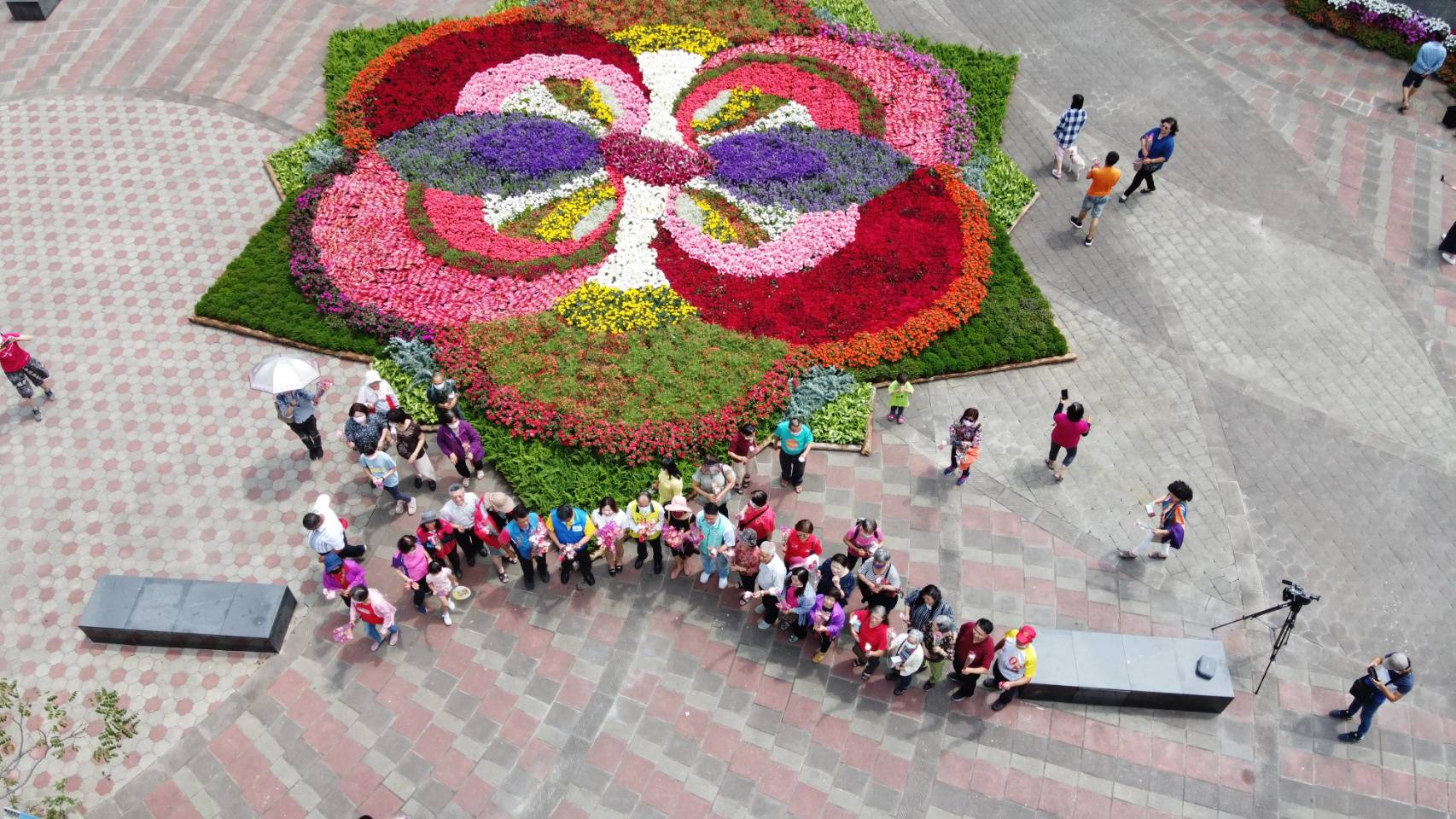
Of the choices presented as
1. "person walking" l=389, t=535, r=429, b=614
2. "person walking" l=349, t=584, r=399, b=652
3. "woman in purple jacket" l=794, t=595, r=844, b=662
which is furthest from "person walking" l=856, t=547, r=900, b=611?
"person walking" l=349, t=584, r=399, b=652

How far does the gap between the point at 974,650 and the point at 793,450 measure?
12.1ft

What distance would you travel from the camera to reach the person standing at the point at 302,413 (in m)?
13.7

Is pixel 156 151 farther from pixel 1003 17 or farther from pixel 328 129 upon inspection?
pixel 1003 17

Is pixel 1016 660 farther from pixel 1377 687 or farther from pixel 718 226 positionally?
pixel 718 226

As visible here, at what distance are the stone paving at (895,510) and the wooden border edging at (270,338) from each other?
0.23 metres

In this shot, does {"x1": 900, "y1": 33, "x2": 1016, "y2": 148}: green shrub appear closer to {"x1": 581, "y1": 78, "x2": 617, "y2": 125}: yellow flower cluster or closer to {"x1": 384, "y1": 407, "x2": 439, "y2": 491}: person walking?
{"x1": 581, "y1": 78, "x2": 617, "y2": 125}: yellow flower cluster

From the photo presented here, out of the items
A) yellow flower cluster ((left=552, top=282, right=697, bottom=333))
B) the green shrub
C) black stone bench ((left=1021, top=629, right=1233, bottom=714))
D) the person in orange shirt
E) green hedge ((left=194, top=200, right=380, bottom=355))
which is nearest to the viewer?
black stone bench ((left=1021, top=629, right=1233, bottom=714))

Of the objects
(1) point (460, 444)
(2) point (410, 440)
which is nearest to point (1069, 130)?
(1) point (460, 444)

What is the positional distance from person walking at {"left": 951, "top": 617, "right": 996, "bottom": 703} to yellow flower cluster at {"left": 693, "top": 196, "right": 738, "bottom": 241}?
856cm

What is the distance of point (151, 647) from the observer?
41.4 ft

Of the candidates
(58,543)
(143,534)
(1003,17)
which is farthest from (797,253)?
(58,543)

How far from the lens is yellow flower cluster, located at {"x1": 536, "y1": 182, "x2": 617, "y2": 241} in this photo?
17.4m

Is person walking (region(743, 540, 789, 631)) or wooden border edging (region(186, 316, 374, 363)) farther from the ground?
person walking (region(743, 540, 789, 631))

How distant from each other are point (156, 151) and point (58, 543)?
29.6ft
